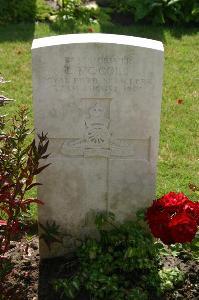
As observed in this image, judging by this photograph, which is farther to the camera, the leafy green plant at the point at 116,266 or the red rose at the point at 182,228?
the leafy green plant at the point at 116,266

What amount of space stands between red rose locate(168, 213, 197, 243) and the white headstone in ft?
1.63

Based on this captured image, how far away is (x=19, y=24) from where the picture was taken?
860 cm

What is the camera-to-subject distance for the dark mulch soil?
13.3 ft

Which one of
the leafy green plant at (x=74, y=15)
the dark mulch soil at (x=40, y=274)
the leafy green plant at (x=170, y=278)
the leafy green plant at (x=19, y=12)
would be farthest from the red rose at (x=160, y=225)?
the leafy green plant at (x=19, y=12)

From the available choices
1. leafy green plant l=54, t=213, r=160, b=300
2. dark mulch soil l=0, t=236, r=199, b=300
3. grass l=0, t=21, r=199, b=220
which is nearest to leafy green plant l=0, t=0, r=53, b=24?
grass l=0, t=21, r=199, b=220

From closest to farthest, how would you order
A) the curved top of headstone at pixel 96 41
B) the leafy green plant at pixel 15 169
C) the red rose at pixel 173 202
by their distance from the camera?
1. the leafy green plant at pixel 15 169
2. the curved top of headstone at pixel 96 41
3. the red rose at pixel 173 202

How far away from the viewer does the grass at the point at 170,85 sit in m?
5.75

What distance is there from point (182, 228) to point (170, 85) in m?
3.75

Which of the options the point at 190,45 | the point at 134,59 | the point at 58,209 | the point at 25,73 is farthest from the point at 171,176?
the point at 190,45

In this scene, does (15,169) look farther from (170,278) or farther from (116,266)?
(170,278)

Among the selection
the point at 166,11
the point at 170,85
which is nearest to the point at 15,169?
the point at 170,85

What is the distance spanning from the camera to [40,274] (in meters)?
4.25

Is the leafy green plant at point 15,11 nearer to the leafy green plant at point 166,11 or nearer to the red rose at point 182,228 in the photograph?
the leafy green plant at point 166,11

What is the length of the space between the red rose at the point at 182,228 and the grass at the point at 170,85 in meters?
1.51
